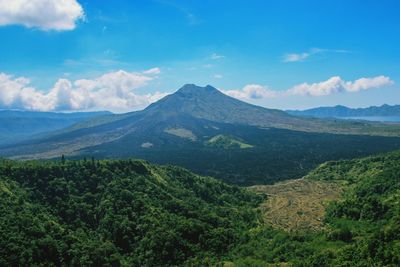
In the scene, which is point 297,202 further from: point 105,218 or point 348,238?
point 105,218

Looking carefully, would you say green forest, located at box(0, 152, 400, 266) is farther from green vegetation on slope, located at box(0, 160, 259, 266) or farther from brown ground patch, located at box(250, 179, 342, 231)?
brown ground patch, located at box(250, 179, 342, 231)

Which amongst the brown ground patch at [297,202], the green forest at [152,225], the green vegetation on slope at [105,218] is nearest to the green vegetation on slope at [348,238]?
the green forest at [152,225]

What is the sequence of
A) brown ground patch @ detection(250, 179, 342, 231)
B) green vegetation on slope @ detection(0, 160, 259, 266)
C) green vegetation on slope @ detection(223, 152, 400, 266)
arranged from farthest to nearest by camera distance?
brown ground patch @ detection(250, 179, 342, 231) → green vegetation on slope @ detection(0, 160, 259, 266) → green vegetation on slope @ detection(223, 152, 400, 266)

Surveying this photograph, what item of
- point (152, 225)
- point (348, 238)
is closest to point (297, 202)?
point (348, 238)

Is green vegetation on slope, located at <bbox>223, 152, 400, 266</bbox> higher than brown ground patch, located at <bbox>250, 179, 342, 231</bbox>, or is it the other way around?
green vegetation on slope, located at <bbox>223, 152, 400, 266</bbox>

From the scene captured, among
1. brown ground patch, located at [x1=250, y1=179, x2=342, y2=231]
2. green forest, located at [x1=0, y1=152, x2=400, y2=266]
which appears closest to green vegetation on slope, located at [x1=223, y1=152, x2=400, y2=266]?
green forest, located at [x1=0, y1=152, x2=400, y2=266]

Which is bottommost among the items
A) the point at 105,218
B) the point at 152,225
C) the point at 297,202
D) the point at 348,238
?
the point at 297,202
